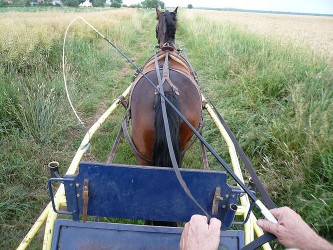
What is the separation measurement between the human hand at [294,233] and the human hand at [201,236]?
223 millimetres

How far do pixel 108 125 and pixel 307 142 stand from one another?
3278 mm

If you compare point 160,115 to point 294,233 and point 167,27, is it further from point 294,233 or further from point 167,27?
point 167,27

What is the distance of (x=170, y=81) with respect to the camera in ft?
7.38

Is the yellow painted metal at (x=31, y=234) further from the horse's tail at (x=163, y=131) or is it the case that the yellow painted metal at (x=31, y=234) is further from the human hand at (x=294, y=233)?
the human hand at (x=294, y=233)

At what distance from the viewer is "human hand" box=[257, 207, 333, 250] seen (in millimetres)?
1076

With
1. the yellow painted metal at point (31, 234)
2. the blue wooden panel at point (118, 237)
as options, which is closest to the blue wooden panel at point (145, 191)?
the blue wooden panel at point (118, 237)

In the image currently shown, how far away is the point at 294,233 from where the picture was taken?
1085mm

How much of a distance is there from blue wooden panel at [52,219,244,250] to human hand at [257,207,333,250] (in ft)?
2.19

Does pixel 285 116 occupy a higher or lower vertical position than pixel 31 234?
higher

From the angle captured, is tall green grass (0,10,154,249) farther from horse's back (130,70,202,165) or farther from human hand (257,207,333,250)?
human hand (257,207,333,250)

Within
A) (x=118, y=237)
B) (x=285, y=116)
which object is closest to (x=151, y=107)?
(x=118, y=237)

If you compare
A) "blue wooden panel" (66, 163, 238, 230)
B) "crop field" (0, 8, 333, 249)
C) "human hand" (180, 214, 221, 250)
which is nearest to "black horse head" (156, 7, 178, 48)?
"crop field" (0, 8, 333, 249)

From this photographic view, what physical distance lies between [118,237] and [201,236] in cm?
78

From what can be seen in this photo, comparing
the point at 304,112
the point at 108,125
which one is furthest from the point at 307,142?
the point at 108,125
